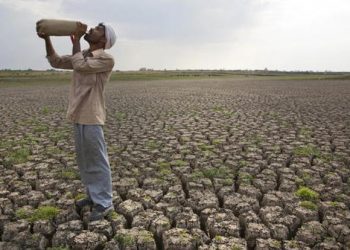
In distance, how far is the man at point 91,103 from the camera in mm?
3023

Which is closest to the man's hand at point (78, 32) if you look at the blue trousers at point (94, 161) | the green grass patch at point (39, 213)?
the blue trousers at point (94, 161)

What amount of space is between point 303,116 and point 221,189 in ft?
21.0

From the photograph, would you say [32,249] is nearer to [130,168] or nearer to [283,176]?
[130,168]

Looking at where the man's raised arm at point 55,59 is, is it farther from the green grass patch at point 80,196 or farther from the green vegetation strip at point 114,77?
the green vegetation strip at point 114,77

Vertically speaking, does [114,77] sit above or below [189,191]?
below

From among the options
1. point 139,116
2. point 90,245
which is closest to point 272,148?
point 90,245

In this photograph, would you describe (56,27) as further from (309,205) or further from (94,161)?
(309,205)

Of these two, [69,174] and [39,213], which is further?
[69,174]

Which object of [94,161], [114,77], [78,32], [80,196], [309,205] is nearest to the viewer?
[78,32]

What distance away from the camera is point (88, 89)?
3105 mm

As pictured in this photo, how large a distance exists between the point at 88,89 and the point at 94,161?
61cm

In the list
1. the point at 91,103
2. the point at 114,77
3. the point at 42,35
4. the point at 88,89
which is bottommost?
the point at 114,77

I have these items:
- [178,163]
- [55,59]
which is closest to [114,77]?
[178,163]

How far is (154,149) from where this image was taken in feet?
19.3
